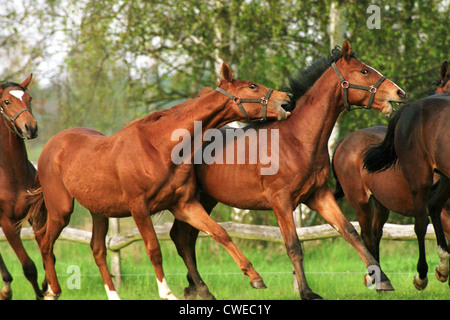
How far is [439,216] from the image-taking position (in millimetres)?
6406

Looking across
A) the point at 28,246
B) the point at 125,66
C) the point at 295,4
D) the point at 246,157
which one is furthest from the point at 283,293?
the point at 125,66

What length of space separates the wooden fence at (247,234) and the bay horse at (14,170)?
181cm

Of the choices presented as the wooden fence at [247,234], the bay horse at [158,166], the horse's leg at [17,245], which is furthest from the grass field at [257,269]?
the bay horse at [158,166]

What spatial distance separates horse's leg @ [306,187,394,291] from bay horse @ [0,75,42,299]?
3049mm

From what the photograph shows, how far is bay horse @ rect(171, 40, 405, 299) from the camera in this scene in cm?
558

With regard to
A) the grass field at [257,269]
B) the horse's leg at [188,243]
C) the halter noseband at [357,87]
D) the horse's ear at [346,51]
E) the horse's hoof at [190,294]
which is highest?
the horse's ear at [346,51]

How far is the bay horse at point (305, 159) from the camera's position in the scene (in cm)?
558

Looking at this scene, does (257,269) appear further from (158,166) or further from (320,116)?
(158,166)

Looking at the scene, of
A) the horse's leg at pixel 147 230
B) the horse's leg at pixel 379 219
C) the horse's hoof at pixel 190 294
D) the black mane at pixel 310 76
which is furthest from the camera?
the horse's leg at pixel 379 219

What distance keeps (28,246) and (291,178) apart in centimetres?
640

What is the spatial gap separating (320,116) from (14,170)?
3406 mm

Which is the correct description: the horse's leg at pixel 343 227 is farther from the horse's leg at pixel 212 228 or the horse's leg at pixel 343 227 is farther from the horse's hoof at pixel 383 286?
the horse's leg at pixel 212 228

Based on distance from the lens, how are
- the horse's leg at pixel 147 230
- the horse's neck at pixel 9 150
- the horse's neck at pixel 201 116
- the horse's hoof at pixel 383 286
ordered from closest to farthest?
the horse's hoof at pixel 383 286
the horse's leg at pixel 147 230
the horse's neck at pixel 201 116
the horse's neck at pixel 9 150

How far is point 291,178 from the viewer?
561cm
